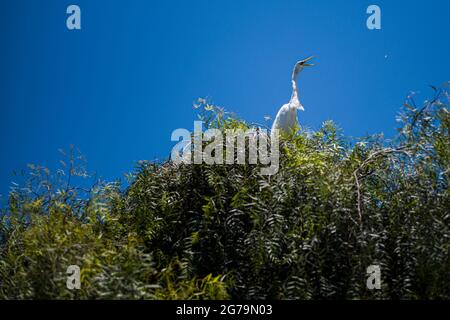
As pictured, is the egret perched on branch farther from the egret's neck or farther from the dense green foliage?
the dense green foliage

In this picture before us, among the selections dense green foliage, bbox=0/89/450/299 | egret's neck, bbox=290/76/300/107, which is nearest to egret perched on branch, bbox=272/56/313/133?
egret's neck, bbox=290/76/300/107

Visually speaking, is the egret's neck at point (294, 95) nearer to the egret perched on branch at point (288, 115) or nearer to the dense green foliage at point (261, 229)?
the egret perched on branch at point (288, 115)

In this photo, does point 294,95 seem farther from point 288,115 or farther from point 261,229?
point 261,229

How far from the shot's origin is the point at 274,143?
7.64 m

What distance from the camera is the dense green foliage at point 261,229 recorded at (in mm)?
5898

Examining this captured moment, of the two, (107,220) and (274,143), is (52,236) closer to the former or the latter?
(107,220)

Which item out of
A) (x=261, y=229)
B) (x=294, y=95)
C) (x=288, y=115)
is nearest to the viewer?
(x=261, y=229)

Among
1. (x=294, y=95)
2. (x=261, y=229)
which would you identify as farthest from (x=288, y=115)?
(x=261, y=229)

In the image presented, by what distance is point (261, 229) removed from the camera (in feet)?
21.4

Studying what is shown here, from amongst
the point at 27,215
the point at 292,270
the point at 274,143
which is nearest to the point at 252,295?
the point at 292,270

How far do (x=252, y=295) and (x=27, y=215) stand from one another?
276cm

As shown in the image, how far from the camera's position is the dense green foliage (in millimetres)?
5898
